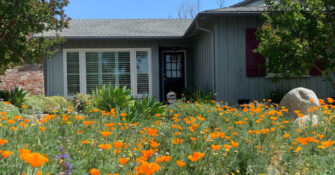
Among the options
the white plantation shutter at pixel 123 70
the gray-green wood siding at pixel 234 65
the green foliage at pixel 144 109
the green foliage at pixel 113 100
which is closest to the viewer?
the green foliage at pixel 144 109

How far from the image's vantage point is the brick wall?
1073cm

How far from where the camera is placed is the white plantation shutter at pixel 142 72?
11414mm

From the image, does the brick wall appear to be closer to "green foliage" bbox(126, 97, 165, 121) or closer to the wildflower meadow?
"green foliage" bbox(126, 97, 165, 121)

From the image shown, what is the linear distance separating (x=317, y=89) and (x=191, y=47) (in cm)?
496

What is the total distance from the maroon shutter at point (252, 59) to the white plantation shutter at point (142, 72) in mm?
4193

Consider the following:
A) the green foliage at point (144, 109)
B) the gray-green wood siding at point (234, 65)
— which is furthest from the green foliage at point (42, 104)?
the gray-green wood siding at point (234, 65)

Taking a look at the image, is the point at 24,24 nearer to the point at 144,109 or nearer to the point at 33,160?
the point at 144,109

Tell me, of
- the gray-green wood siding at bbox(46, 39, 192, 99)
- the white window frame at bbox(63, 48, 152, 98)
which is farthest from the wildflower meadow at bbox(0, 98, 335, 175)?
the gray-green wood siding at bbox(46, 39, 192, 99)

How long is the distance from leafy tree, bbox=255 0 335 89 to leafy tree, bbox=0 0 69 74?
5417 mm

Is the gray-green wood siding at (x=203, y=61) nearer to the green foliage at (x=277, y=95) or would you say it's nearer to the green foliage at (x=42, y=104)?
the green foliage at (x=277, y=95)

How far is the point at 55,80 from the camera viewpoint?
10977 mm

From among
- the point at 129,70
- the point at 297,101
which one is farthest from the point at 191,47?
the point at 297,101

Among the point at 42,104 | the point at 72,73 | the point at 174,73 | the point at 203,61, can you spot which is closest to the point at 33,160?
the point at 42,104

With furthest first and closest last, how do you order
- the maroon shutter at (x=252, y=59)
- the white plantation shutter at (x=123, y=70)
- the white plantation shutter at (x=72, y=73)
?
the white plantation shutter at (x=123, y=70) → the white plantation shutter at (x=72, y=73) → the maroon shutter at (x=252, y=59)
